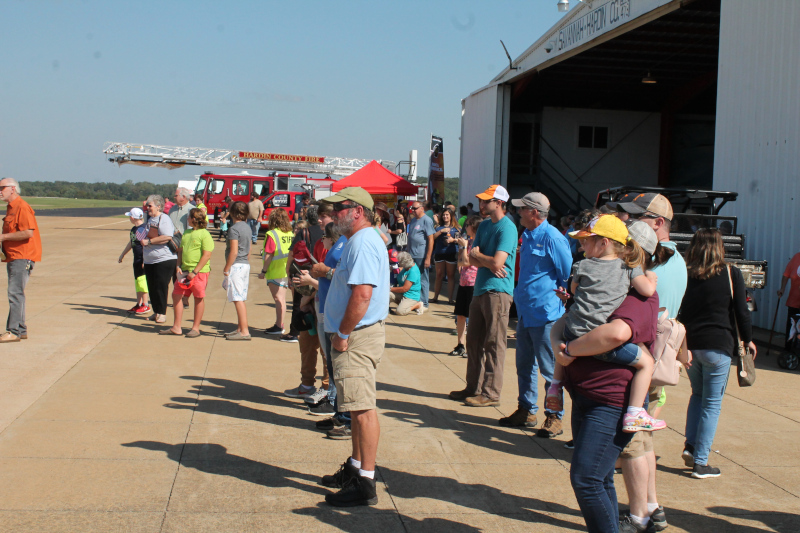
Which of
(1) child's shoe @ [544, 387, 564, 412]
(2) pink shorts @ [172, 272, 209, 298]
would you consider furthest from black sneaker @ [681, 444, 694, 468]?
(2) pink shorts @ [172, 272, 209, 298]

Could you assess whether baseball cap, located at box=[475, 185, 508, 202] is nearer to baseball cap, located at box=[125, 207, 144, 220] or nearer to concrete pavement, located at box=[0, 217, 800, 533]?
concrete pavement, located at box=[0, 217, 800, 533]

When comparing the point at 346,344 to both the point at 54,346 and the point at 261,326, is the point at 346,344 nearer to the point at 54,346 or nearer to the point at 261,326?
the point at 54,346

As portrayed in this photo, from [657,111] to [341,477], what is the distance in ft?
76.9

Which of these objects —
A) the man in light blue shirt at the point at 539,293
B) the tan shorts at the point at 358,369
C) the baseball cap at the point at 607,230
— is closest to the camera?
the baseball cap at the point at 607,230

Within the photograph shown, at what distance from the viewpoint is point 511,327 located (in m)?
10.7

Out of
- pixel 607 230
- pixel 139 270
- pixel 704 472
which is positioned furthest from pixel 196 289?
pixel 607 230

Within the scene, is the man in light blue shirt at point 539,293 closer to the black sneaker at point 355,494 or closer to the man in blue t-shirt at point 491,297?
the man in blue t-shirt at point 491,297

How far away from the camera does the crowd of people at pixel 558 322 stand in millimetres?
3158

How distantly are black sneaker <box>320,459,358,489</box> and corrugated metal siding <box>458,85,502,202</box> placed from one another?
15.3m

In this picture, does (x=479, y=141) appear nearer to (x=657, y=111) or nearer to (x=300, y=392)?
(x=657, y=111)

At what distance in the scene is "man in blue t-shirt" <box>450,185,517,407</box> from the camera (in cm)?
586

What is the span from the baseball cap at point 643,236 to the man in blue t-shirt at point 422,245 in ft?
27.2

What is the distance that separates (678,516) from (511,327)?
6657mm

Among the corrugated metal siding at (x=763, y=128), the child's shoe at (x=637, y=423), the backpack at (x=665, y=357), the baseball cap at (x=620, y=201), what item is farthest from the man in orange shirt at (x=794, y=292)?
the child's shoe at (x=637, y=423)
